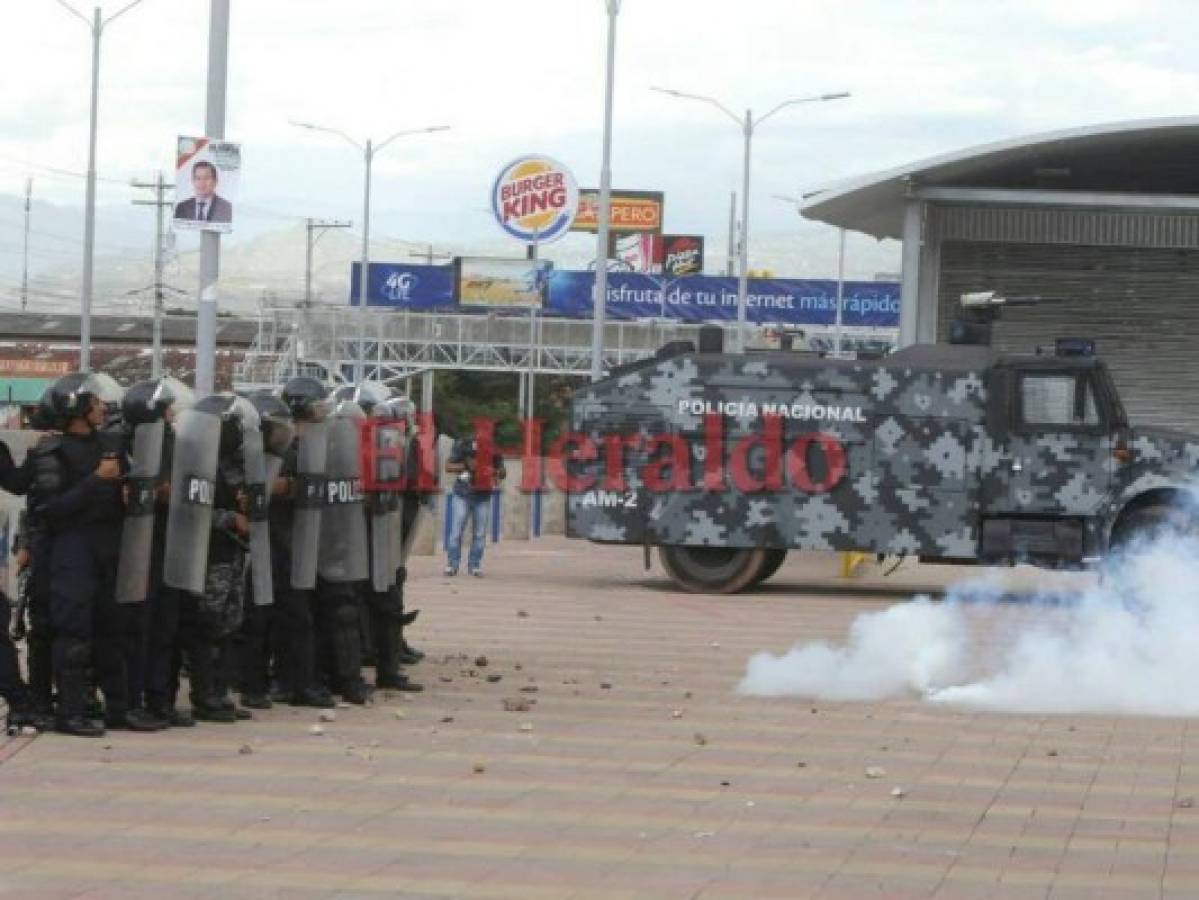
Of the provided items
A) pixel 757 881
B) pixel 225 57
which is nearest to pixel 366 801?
pixel 757 881

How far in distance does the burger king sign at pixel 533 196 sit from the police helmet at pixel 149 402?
5026cm

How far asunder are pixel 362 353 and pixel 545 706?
164 feet

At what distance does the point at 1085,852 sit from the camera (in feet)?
29.8

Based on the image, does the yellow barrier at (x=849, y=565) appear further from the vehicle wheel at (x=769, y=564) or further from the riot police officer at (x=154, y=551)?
the riot police officer at (x=154, y=551)

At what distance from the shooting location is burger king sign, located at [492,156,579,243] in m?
63.0

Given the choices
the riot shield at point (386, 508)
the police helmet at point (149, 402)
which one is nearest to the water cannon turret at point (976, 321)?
the riot shield at point (386, 508)

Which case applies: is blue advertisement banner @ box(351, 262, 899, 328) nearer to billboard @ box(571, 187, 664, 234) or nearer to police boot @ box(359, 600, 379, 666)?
billboard @ box(571, 187, 664, 234)

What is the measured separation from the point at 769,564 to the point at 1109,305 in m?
10.5

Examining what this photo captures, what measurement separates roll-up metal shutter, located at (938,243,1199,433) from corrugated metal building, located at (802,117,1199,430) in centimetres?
1

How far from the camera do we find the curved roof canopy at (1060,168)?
96.0ft

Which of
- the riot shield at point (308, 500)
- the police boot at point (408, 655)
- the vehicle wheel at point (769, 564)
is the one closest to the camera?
Answer: the riot shield at point (308, 500)

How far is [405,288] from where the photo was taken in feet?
255

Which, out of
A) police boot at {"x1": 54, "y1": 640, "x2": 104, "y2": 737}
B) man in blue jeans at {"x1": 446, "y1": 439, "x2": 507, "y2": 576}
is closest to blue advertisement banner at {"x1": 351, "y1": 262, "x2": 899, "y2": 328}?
man in blue jeans at {"x1": 446, "y1": 439, "x2": 507, "y2": 576}

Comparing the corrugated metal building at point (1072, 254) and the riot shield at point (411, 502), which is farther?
the corrugated metal building at point (1072, 254)
